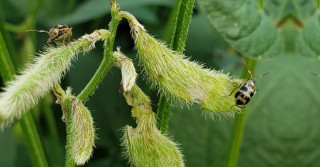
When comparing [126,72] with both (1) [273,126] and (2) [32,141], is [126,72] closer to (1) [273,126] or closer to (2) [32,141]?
(2) [32,141]

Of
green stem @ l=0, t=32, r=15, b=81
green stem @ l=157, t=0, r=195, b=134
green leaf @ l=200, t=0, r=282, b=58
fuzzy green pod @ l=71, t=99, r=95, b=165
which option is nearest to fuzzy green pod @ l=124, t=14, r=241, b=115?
green stem @ l=157, t=0, r=195, b=134

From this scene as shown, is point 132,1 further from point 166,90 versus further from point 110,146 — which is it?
point 166,90

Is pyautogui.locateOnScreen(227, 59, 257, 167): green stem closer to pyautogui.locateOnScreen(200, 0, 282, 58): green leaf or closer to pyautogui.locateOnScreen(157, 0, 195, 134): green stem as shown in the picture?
pyautogui.locateOnScreen(200, 0, 282, 58): green leaf

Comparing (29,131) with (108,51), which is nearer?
(108,51)

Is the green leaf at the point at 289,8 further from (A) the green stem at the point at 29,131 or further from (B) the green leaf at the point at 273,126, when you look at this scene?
(A) the green stem at the point at 29,131

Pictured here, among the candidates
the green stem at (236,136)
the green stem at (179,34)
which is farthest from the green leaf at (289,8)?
the green stem at (179,34)

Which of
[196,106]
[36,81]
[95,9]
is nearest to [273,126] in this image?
[196,106]

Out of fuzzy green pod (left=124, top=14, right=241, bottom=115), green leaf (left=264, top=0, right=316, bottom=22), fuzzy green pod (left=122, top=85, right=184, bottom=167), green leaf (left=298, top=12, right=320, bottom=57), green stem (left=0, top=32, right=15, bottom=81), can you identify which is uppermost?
green leaf (left=264, top=0, right=316, bottom=22)
